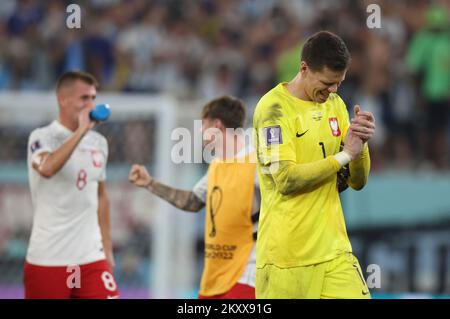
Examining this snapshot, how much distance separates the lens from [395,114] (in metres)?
12.8

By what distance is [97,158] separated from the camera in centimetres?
735

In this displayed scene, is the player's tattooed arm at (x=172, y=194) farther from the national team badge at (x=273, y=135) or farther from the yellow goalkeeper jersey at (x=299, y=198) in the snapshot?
the national team badge at (x=273, y=135)

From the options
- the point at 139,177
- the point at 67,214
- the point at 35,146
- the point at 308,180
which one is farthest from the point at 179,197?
the point at 308,180

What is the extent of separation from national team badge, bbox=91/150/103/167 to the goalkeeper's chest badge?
2.32 metres

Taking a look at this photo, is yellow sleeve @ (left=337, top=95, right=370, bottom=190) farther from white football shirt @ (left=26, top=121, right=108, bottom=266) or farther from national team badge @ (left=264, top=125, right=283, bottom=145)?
white football shirt @ (left=26, top=121, right=108, bottom=266)

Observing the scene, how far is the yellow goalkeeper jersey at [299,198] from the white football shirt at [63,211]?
200 cm

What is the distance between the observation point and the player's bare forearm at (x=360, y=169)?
557 cm

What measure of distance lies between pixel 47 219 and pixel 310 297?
245 cm

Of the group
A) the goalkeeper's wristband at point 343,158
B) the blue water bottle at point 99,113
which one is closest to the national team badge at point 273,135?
the goalkeeper's wristband at point 343,158

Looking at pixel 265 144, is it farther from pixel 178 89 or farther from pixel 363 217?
pixel 178 89

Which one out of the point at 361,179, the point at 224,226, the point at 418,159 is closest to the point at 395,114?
the point at 418,159

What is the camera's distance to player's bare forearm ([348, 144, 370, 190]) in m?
5.57

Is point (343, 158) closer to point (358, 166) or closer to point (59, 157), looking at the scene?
point (358, 166)

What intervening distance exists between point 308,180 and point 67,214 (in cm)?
241
